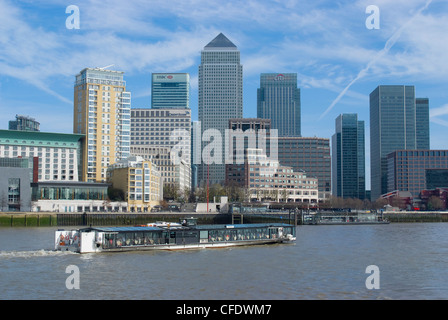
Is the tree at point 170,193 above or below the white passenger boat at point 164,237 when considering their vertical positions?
above

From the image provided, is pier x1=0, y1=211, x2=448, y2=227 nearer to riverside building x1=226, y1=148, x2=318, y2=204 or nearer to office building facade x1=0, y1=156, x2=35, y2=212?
office building facade x1=0, y1=156, x2=35, y2=212

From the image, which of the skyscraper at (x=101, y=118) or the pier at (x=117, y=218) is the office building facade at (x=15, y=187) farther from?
the skyscraper at (x=101, y=118)

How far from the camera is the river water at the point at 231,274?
3269cm

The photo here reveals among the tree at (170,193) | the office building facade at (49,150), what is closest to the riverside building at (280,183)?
the tree at (170,193)

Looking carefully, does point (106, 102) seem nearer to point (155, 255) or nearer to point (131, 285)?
point (155, 255)

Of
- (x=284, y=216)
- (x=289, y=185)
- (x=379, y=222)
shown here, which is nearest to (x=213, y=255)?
(x=284, y=216)

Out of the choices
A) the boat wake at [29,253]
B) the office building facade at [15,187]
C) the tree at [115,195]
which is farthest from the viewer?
the tree at [115,195]

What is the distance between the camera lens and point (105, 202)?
13012 cm

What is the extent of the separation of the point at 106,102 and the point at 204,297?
150m

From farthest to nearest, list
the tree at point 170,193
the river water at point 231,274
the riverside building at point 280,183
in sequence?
1. the riverside building at point 280,183
2. the tree at point 170,193
3. the river water at point 231,274

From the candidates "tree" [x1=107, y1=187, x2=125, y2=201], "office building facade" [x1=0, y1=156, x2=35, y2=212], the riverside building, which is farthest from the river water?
the riverside building

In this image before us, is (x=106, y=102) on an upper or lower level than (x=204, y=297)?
upper

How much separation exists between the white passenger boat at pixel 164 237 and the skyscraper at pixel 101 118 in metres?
111

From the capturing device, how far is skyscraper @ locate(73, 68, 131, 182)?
6713 inches
